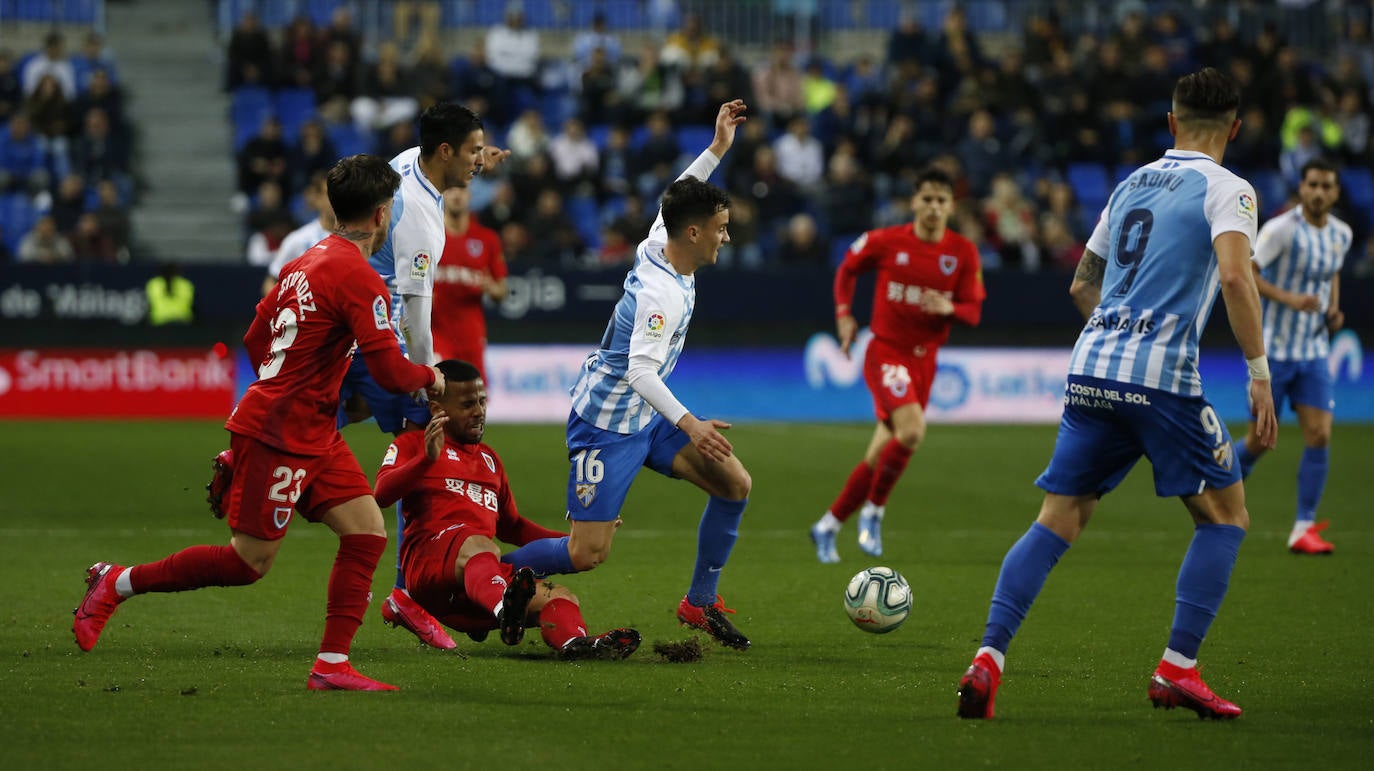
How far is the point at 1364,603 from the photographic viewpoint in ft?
27.6

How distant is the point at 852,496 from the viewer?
1003 cm

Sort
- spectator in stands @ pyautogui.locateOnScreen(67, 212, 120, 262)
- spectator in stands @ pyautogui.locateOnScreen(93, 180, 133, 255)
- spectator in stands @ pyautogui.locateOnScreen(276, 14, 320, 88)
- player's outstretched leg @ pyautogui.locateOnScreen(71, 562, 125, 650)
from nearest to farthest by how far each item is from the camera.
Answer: player's outstretched leg @ pyautogui.locateOnScreen(71, 562, 125, 650), spectator in stands @ pyautogui.locateOnScreen(67, 212, 120, 262), spectator in stands @ pyautogui.locateOnScreen(93, 180, 133, 255), spectator in stands @ pyautogui.locateOnScreen(276, 14, 320, 88)

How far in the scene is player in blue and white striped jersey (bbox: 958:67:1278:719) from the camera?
558 cm

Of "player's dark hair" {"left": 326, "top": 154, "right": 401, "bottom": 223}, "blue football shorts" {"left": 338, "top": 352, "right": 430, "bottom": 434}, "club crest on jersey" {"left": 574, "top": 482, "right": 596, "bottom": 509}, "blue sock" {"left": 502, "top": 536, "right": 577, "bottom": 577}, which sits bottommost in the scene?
"blue sock" {"left": 502, "top": 536, "right": 577, "bottom": 577}

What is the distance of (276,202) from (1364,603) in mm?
14874

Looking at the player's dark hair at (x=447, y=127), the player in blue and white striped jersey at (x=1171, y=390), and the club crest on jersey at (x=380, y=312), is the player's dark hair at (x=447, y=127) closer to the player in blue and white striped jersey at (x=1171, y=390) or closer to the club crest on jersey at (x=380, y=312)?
the club crest on jersey at (x=380, y=312)

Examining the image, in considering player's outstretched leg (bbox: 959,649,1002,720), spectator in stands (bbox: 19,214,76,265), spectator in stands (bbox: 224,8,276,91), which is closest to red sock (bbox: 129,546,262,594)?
player's outstretched leg (bbox: 959,649,1002,720)

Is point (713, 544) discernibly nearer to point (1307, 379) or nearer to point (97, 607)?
point (97, 607)

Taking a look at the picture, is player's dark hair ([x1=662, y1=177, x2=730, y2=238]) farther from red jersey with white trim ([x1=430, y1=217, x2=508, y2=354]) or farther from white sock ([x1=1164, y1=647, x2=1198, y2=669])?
red jersey with white trim ([x1=430, y1=217, x2=508, y2=354])

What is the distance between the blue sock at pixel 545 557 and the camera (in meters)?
6.99

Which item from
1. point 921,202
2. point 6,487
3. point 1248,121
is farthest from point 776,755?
point 1248,121

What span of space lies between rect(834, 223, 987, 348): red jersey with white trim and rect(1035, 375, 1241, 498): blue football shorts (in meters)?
4.70

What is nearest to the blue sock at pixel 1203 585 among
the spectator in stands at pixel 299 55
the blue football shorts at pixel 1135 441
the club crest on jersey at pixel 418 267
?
the blue football shorts at pixel 1135 441

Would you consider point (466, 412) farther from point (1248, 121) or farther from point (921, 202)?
point (1248, 121)
